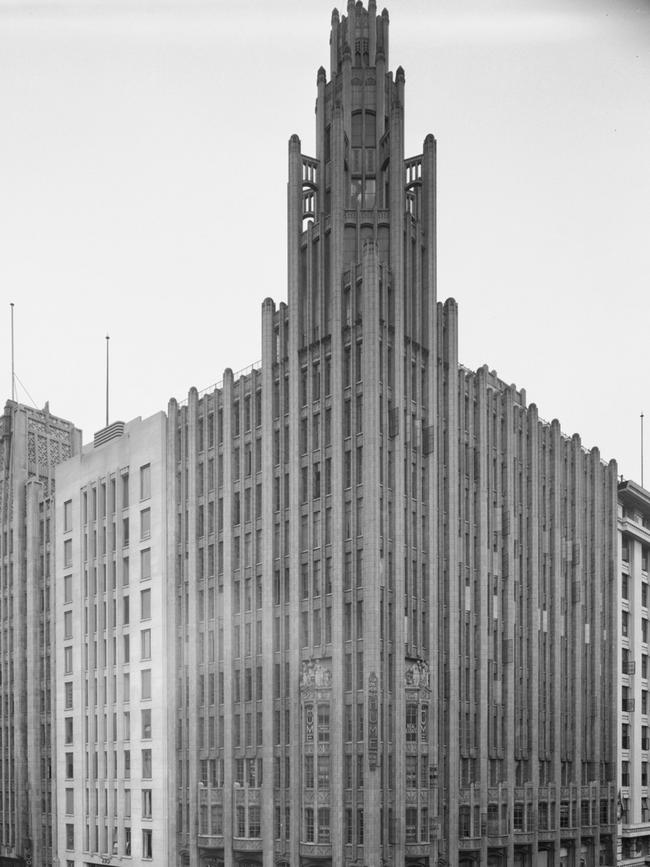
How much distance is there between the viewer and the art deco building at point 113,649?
69.1 metres

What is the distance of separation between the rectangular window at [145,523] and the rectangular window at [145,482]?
101cm

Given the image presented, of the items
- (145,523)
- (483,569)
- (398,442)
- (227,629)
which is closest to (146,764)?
(227,629)

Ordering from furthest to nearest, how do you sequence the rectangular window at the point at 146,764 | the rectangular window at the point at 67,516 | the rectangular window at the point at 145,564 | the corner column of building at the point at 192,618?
the rectangular window at the point at 67,516
the rectangular window at the point at 145,564
the rectangular window at the point at 146,764
the corner column of building at the point at 192,618

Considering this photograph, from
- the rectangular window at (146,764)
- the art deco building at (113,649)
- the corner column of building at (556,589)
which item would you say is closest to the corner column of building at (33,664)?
the art deco building at (113,649)

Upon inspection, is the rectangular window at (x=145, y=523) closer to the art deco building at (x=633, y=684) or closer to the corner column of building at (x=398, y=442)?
the corner column of building at (x=398, y=442)

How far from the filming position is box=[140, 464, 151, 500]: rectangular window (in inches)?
2837

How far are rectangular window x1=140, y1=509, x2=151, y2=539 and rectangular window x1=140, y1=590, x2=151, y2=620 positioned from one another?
3729mm

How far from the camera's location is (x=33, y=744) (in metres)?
82.8

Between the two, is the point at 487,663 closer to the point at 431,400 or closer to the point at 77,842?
the point at 431,400

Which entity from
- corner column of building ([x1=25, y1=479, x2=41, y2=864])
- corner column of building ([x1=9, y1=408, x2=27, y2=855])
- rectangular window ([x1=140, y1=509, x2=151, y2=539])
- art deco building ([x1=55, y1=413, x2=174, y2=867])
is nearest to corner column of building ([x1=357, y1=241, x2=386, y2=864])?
art deco building ([x1=55, y1=413, x2=174, y2=867])

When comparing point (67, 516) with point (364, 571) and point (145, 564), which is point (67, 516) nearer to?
point (145, 564)

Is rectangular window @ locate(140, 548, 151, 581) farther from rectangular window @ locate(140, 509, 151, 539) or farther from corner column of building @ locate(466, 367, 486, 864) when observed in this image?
corner column of building @ locate(466, 367, 486, 864)

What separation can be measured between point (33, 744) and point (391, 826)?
37446 millimetres

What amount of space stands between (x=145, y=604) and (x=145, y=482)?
8.15 meters
